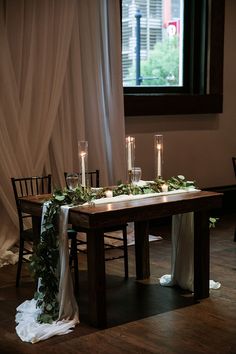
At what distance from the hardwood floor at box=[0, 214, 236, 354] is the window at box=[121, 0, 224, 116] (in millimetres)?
2108

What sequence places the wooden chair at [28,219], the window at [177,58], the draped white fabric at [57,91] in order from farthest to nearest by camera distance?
the window at [177,58], the draped white fabric at [57,91], the wooden chair at [28,219]

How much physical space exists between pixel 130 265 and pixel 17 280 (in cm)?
91

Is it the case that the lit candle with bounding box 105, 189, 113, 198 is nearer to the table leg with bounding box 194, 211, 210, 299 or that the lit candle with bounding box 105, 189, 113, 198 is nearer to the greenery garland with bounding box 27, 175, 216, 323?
the greenery garland with bounding box 27, 175, 216, 323

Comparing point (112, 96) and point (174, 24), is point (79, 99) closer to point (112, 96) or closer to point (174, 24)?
point (112, 96)

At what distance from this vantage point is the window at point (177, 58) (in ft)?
19.4

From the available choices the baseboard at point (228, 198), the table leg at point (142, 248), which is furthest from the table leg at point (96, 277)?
the baseboard at point (228, 198)

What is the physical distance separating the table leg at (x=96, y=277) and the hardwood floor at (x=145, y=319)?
0.07 meters

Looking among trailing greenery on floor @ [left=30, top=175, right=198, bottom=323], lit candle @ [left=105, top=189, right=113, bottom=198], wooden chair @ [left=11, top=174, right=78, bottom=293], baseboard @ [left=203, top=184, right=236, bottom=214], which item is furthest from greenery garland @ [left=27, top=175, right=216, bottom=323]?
baseboard @ [left=203, top=184, right=236, bottom=214]

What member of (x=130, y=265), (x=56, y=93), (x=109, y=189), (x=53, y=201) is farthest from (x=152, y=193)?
(x=56, y=93)

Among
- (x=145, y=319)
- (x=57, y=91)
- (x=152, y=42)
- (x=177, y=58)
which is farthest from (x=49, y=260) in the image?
(x=177, y=58)

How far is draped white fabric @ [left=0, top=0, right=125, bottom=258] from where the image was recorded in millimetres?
4773

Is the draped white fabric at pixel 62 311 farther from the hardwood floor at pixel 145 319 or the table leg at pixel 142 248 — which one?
the table leg at pixel 142 248

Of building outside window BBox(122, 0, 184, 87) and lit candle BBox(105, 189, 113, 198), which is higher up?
building outside window BBox(122, 0, 184, 87)

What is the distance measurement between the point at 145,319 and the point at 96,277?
0.42 meters
